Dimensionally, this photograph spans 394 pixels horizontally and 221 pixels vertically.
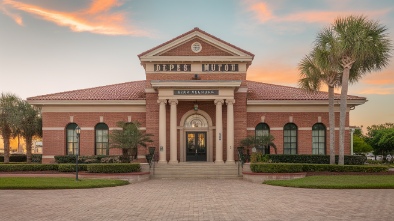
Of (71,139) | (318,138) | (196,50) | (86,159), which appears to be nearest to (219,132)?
(196,50)

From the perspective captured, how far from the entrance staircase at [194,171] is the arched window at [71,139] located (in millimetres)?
7895

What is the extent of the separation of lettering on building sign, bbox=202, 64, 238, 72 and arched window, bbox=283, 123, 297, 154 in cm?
638

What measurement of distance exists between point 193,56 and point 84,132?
10375mm

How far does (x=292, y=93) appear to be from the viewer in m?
34.3

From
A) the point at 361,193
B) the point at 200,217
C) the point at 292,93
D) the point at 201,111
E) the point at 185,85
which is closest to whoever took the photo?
the point at 200,217

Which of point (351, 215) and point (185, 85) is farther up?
point (185, 85)

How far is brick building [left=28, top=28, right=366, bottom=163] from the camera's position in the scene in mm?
29469

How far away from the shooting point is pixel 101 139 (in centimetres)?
3241

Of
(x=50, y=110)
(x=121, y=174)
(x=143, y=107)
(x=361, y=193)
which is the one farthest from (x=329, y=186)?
(x=50, y=110)

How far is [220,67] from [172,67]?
11.9 ft

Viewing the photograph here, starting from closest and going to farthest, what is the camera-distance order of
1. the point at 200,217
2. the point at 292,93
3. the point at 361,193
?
the point at 200,217
the point at 361,193
the point at 292,93

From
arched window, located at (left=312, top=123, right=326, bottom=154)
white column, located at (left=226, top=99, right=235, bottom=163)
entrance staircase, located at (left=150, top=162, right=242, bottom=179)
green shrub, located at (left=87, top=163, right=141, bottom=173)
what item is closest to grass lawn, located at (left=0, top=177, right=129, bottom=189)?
green shrub, located at (left=87, top=163, right=141, bottom=173)

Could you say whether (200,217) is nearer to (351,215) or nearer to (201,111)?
(351,215)

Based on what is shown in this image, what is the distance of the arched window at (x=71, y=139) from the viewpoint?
32259 mm
